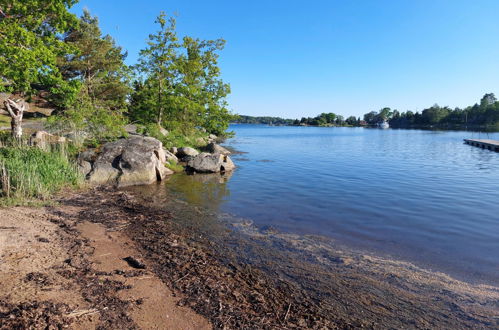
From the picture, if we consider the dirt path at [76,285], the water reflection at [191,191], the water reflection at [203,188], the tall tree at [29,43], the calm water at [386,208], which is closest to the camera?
the dirt path at [76,285]

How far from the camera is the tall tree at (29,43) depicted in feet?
36.5

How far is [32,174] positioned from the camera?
10.6m

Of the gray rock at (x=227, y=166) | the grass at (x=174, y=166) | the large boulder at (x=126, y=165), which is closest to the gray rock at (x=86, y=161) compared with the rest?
the large boulder at (x=126, y=165)

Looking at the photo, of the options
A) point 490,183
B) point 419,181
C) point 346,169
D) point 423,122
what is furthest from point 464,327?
point 423,122

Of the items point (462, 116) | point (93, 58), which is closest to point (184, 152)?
point (93, 58)

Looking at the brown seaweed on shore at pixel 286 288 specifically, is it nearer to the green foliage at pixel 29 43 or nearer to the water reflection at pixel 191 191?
the water reflection at pixel 191 191

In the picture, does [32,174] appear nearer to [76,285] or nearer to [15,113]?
[76,285]

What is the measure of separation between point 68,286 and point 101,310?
39.9 inches

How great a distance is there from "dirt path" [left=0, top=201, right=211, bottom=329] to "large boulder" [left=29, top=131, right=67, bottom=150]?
309 inches

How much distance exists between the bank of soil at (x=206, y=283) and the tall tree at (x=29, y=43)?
609cm

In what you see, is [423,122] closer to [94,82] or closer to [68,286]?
[94,82]

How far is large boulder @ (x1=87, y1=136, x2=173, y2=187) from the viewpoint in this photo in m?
14.3

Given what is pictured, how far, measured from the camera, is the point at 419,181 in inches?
719

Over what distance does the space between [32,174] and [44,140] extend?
228 inches
